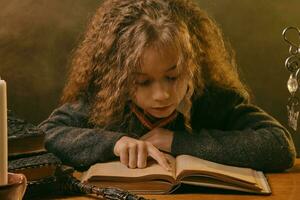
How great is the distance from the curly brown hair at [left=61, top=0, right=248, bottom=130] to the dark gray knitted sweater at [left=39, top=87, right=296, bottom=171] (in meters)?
0.03

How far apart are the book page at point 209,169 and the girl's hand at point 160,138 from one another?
0.23 feet

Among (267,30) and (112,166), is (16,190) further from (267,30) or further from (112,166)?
(267,30)

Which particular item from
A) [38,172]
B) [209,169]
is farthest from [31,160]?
[209,169]

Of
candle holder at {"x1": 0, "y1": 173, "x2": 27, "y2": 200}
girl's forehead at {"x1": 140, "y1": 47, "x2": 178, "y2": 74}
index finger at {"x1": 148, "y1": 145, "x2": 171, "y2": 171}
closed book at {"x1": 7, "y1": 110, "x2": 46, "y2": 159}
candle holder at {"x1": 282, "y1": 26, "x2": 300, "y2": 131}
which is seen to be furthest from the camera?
candle holder at {"x1": 282, "y1": 26, "x2": 300, "y2": 131}

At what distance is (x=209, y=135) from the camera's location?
1.45 metres

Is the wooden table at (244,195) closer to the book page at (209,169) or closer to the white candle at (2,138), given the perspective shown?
the book page at (209,169)

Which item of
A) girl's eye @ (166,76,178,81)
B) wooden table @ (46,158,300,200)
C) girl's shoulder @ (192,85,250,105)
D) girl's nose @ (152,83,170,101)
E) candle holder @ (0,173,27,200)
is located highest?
candle holder @ (0,173,27,200)

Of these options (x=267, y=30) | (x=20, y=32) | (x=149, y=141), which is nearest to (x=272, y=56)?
(x=267, y=30)

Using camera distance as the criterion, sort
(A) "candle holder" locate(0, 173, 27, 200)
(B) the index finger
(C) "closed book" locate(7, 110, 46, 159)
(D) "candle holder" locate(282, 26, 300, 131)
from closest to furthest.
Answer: (A) "candle holder" locate(0, 173, 27, 200) → (C) "closed book" locate(7, 110, 46, 159) → (B) the index finger → (D) "candle holder" locate(282, 26, 300, 131)

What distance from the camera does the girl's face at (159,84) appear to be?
4.63 feet

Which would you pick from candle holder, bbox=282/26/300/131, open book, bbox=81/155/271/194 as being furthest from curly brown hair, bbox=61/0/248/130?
open book, bbox=81/155/271/194

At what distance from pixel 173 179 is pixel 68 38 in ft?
1.54

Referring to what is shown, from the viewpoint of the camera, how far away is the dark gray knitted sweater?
1411 millimetres

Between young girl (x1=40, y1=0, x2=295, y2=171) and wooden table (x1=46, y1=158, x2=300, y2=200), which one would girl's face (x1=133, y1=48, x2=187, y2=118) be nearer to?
young girl (x1=40, y1=0, x2=295, y2=171)
